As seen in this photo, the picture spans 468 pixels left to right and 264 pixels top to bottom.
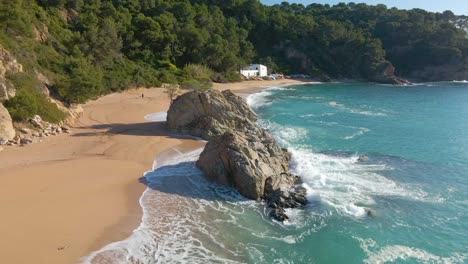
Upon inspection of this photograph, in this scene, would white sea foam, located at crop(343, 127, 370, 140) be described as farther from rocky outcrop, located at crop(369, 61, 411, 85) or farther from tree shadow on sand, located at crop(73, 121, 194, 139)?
rocky outcrop, located at crop(369, 61, 411, 85)

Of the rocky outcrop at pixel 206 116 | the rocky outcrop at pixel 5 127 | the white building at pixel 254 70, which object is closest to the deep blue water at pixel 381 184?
the rocky outcrop at pixel 206 116

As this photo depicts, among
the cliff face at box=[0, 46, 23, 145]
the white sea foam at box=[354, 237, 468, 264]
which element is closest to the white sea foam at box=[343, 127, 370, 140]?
the white sea foam at box=[354, 237, 468, 264]

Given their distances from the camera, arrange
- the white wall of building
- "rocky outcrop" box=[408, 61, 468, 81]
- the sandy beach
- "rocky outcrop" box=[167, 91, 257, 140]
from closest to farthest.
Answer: the sandy beach, "rocky outcrop" box=[167, 91, 257, 140], the white wall of building, "rocky outcrop" box=[408, 61, 468, 81]

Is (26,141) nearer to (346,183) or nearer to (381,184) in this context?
(346,183)

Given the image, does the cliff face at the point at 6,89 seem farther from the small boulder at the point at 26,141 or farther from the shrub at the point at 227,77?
the shrub at the point at 227,77

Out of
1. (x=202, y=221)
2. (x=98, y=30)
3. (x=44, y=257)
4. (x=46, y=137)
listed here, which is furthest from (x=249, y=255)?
(x=98, y=30)

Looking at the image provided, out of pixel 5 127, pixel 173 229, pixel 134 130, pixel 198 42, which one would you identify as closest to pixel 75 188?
pixel 173 229

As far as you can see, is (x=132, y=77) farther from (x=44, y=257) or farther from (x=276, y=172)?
(x=44, y=257)
